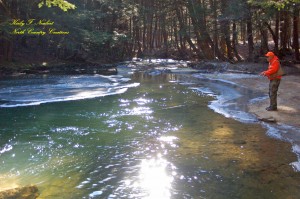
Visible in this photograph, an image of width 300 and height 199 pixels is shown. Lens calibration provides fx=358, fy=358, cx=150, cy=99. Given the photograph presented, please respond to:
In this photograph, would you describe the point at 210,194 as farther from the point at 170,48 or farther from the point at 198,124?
the point at 170,48

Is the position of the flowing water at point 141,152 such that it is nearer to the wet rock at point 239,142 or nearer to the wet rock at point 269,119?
the wet rock at point 239,142

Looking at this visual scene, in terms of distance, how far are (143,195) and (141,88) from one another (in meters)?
13.7

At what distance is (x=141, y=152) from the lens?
8109mm

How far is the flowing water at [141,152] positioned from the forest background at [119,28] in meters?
8.63

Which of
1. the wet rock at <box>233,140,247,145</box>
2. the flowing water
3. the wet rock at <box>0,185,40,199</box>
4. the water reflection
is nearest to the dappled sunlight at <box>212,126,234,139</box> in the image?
the flowing water

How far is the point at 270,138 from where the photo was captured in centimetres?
897

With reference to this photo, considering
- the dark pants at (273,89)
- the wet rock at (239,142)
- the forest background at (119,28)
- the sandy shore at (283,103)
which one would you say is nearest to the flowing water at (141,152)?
the wet rock at (239,142)

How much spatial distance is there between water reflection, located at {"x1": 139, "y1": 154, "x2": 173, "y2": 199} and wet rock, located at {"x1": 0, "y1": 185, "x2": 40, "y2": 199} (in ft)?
5.85

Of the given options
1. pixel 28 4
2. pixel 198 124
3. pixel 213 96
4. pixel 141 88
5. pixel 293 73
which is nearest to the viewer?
pixel 198 124

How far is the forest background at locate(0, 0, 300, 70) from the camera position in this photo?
24.4m

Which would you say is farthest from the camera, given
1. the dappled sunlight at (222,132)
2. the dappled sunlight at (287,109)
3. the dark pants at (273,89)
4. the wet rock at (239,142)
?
the dappled sunlight at (287,109)

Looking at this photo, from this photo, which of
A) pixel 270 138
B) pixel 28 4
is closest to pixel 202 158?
pixel 270 138

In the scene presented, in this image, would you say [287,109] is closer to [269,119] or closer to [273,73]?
[273,73]

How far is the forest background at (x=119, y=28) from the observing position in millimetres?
24422
